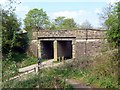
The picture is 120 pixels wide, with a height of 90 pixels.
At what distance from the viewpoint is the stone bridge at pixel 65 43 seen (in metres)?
20.3

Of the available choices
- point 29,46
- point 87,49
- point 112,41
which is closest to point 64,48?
point 29,46

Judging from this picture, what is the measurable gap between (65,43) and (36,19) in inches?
460

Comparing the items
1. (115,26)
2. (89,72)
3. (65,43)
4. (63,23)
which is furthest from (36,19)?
(115,26)

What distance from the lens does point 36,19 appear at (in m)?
36.4

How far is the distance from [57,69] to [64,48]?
10635 millimetres

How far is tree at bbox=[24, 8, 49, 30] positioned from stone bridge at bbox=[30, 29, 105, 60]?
10.4 metres

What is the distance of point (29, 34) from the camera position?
24016mm

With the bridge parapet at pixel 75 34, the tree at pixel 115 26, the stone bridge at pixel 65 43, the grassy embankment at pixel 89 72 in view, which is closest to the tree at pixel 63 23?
the stone bridge at pixel 65 43

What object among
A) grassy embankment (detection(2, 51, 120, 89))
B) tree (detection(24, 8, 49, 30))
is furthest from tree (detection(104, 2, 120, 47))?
tree (detection(24, 8, 49, 30))

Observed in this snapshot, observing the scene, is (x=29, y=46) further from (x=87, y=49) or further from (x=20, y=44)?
(x=87, y=49)

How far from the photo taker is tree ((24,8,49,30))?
117ft

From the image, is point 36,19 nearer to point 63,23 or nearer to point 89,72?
point 63,23

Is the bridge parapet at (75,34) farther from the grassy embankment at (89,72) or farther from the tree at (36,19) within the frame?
the tree at (36,19)

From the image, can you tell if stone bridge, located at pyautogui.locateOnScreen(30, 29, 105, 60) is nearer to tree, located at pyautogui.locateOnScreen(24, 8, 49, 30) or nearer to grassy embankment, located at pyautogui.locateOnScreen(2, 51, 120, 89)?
grassy embankment, located at pyautogui.locateOnScreen(2, 51, 120, 89)
